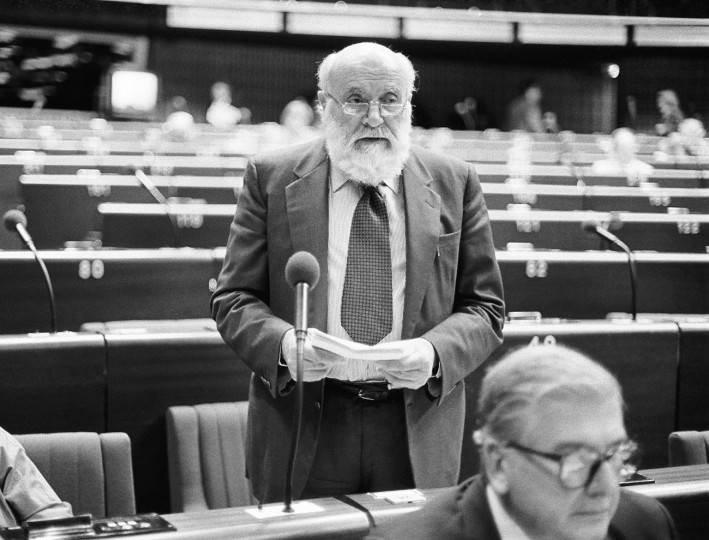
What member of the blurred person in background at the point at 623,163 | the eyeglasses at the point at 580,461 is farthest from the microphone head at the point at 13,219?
the blurred person in background at the point at 623,163

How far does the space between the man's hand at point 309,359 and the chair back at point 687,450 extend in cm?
81

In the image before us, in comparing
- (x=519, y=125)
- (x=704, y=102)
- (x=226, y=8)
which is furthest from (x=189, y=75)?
(x=704, y=102)

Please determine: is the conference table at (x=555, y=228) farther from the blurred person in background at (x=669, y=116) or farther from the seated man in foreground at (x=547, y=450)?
the blurred person in background at (x=669, y=116)

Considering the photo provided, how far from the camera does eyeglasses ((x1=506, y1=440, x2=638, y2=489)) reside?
0.88 meters

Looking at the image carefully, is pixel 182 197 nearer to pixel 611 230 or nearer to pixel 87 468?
pixel 611 230

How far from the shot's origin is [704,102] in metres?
13.0

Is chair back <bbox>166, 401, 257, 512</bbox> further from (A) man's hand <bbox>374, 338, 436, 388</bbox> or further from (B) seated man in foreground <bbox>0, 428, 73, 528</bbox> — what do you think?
(A) man's hand <bbox>374, 338, 436, 388</bbox>

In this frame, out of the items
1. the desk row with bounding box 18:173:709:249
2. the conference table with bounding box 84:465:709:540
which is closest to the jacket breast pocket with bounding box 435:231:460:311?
the conference table with bounding box 84:465:709:540

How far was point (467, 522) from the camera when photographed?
37.9 inches

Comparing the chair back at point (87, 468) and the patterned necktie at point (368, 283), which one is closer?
the patterned necktie at point (368, 283)

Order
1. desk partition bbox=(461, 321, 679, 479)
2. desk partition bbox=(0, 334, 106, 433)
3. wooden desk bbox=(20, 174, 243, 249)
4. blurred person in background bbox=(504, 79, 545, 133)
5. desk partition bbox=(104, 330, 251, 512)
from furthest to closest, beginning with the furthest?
blurred person in background bbox=(504, 79, 545, 133), wooden desk bbox=(20, 174, 243, 249), desk partition bbox=(461, 321, 679, 479), desk partition bbox=(104, 330, 251, 512), desk partition bbox=(0, 334, 106, 433)

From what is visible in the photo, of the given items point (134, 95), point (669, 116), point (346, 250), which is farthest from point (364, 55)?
point (134, 95)

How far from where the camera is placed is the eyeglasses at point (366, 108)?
5.88 ft

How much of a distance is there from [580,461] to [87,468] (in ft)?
4.63
